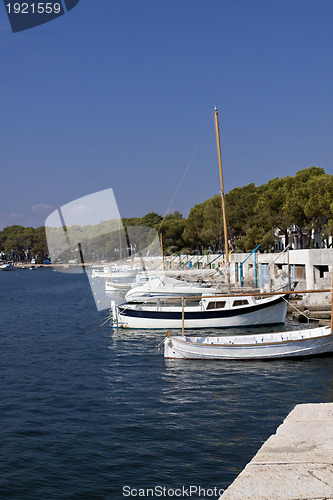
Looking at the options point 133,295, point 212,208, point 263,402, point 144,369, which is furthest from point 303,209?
point 263,402

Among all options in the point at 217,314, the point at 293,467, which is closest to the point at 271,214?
the point at 217,314

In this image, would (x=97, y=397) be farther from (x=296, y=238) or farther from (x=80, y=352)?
(x=296, y=238)

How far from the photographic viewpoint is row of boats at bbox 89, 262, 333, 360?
2731cm

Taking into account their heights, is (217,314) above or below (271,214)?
below

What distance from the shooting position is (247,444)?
52.1 ft

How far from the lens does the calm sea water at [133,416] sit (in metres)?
14.0

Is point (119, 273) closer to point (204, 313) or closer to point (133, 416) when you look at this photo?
point (204, 313)

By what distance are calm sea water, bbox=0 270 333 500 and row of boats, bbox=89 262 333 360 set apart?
67 centimetres

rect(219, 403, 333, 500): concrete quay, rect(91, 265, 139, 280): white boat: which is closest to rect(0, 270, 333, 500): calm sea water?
rect(219, 403, 333, 500): concrete quay

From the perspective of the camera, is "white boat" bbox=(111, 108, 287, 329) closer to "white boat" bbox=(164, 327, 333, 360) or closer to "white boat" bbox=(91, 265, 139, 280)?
"white boat" bbox=(164, 327, 333, 360)

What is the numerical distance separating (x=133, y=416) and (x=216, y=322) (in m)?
18.9

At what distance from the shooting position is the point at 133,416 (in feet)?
63.1

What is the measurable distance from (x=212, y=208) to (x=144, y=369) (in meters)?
79.5

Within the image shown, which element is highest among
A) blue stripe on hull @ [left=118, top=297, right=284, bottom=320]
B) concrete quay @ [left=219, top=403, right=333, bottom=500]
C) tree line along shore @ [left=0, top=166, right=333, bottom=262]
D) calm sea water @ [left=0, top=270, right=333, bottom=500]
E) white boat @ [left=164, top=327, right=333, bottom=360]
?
tree line along shore @ [left=0, top=166, right=333, bottom=262]
